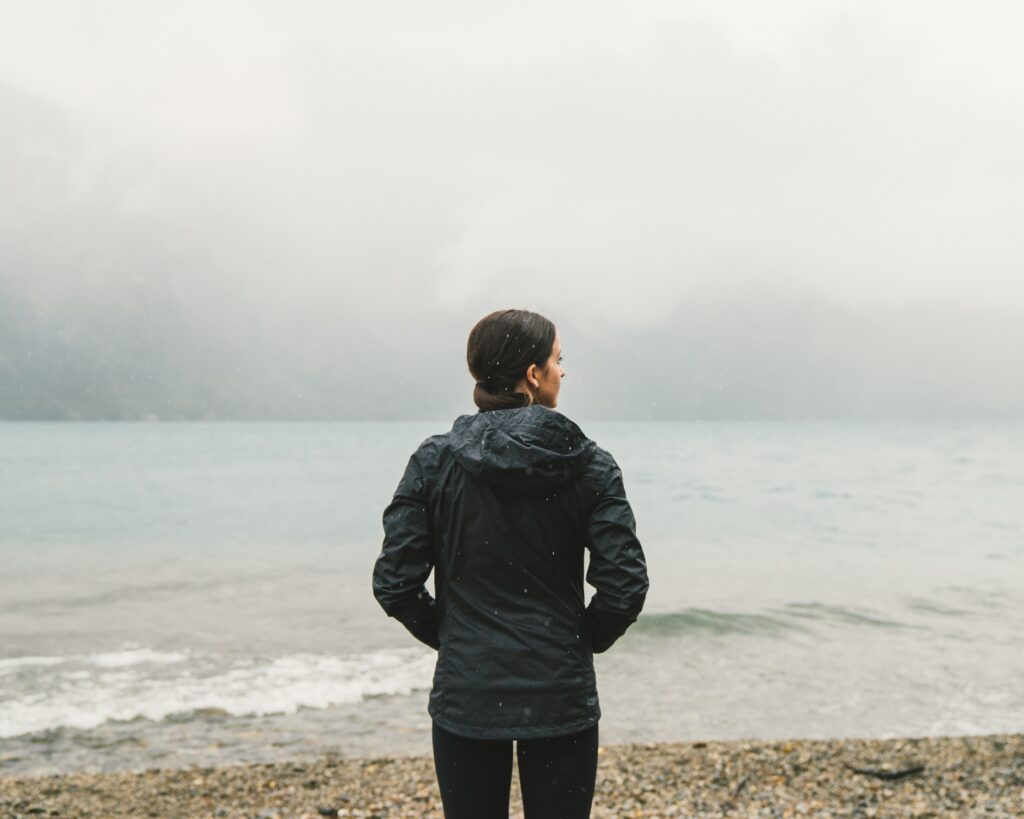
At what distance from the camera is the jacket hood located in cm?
235

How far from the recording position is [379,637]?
13.5 m

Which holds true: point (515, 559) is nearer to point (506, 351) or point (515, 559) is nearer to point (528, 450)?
point (528, 450)

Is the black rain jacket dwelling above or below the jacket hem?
above

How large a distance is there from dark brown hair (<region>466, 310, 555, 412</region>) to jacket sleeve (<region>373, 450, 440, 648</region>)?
311mm

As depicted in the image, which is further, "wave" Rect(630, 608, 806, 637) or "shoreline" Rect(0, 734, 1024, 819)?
"wave" Rect(630, 608, 806, 637)

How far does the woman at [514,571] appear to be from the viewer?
239cm

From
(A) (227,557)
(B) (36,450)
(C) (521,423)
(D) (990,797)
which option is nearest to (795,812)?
(D) (990,797)

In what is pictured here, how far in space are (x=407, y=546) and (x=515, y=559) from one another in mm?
335

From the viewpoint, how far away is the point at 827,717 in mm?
9195

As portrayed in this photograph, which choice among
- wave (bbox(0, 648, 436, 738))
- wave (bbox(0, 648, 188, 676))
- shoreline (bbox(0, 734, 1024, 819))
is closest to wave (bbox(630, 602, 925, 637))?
wave (bbox(0, 648, 436, 738))

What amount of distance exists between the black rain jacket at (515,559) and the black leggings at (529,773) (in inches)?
2.5

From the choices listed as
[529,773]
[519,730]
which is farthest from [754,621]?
[519,730]

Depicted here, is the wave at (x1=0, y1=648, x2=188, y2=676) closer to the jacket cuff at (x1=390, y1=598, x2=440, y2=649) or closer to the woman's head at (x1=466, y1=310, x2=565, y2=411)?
the jacket cuff at (x1=390, y1=598, x2=440, y2=649)

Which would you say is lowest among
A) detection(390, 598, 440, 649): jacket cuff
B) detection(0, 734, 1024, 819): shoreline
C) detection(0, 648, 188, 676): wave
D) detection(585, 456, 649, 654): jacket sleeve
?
detection(0, 648, 188, 676): wave
